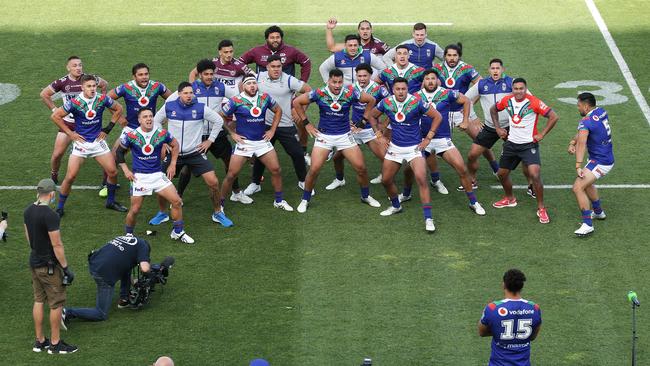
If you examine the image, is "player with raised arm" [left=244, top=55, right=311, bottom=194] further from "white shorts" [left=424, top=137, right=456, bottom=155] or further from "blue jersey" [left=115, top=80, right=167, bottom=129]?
"white shorts" [left=424, top=137, right=456, bottom=155]

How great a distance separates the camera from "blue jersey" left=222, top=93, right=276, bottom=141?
19.0 meters

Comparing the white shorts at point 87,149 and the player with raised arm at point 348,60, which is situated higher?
the player with raised arm at point 348,60

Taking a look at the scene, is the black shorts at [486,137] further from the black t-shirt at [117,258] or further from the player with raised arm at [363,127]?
the black t-shirt at [117,258]

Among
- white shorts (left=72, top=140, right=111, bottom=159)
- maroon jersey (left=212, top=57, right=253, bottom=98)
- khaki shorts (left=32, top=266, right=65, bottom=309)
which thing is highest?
maroon jersey (left=212, top=57, right=253, bottom=98)

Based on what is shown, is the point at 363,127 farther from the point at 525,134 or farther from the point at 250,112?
the point at 525,134

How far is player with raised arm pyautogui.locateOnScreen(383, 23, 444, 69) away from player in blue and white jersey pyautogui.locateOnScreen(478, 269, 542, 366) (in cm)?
876

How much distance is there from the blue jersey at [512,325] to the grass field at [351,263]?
180 cm

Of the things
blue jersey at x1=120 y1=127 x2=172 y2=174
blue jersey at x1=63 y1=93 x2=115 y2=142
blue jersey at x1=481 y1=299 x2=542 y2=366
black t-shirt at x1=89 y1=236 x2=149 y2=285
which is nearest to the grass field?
black t-shirt at x1=89 y1=236 x2=149 y2=285

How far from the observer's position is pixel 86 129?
18938 mm

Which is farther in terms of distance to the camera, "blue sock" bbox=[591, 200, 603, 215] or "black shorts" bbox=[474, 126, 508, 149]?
"black shorts" bbox=[474, 126, 508, 149]

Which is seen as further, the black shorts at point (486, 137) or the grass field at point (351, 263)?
the black shorts at point (486, 137)

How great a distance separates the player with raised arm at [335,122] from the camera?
62.2ft

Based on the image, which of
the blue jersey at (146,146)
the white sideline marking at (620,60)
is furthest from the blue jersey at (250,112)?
the white sideline marking at (620,60)

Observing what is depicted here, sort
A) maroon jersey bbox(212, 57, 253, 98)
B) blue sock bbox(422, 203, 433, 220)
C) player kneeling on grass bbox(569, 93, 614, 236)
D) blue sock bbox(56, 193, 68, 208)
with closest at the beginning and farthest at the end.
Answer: player kneeling on grass bbox(569, 93, 614, 236) → blue sock bbox(422, 203, 433, 220) → blue sock bbox(56, 193, 68, 208) → maroon jersey bbox(212, 57, 253, 98)
